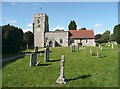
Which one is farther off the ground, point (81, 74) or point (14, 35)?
point (14, 35)

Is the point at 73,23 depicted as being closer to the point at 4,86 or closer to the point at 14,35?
the point at 14,35

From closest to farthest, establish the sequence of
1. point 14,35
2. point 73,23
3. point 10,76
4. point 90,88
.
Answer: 1. point 90,88
2. point 10,76
3. point 14,35
4. point 73,23

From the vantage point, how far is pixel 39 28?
7575cm

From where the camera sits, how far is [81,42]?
73.6m

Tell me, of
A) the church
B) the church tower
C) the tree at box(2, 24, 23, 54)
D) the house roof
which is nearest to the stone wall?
the church

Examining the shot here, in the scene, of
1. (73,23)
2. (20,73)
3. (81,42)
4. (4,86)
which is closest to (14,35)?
(20,73)

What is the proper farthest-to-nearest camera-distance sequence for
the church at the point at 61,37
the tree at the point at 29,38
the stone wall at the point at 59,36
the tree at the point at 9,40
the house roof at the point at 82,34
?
the house roof at the point at 82,34 → the stone wall at the point at 59,36 → the church at the point at 61,37 → the tree at the point at 29,38 → the tree at the point at 9,40

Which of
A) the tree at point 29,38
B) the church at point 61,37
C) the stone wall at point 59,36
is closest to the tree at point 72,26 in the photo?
the church at point 61,37

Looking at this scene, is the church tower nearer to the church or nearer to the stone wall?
the church

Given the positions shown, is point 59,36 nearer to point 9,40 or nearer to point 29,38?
point 29,38

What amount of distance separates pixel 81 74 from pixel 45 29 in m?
62.6

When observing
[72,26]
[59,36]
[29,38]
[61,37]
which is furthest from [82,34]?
[29,38]

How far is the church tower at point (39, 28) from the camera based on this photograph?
73812mm

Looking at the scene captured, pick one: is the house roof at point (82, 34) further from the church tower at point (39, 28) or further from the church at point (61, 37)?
the church tower at point (39, 28)
